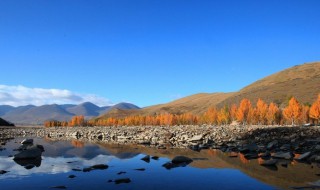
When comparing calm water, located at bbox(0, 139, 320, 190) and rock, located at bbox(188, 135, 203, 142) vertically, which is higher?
rock, located at bbox(188, 135, 203, 142)

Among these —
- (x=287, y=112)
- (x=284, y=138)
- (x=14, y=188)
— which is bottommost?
(x=14, y=188)

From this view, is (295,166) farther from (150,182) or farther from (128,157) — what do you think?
(128,157)

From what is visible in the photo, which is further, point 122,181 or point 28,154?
point 28,154

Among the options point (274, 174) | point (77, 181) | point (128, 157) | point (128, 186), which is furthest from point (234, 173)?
point (128, 157)

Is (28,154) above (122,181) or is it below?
above

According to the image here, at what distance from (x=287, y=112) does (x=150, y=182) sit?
3793 inches

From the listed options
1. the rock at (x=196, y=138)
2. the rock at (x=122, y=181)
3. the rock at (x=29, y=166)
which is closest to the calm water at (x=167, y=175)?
the rock at (x=122, y=181)

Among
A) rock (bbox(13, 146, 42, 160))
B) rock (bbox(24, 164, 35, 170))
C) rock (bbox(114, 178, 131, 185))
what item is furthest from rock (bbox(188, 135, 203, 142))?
rock (bbox(114, 178, 131, 185))

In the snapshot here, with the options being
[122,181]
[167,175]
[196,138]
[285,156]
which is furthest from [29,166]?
[196,138]

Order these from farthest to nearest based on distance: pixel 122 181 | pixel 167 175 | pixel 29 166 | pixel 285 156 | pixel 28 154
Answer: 1. pixel 28 154
2. pixel 285 156
3. pixel 29 166
4. pixel 167 175
5. pixel 122 181

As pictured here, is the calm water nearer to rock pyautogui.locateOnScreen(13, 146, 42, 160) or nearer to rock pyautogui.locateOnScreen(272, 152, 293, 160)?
A: rock pyautogui.locateOnScreen(13, 146, 42, 160)

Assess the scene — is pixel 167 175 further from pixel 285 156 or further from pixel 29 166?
pixel 285 156

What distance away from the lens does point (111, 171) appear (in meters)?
32.7

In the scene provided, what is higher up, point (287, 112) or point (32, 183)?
point (287, 112)
